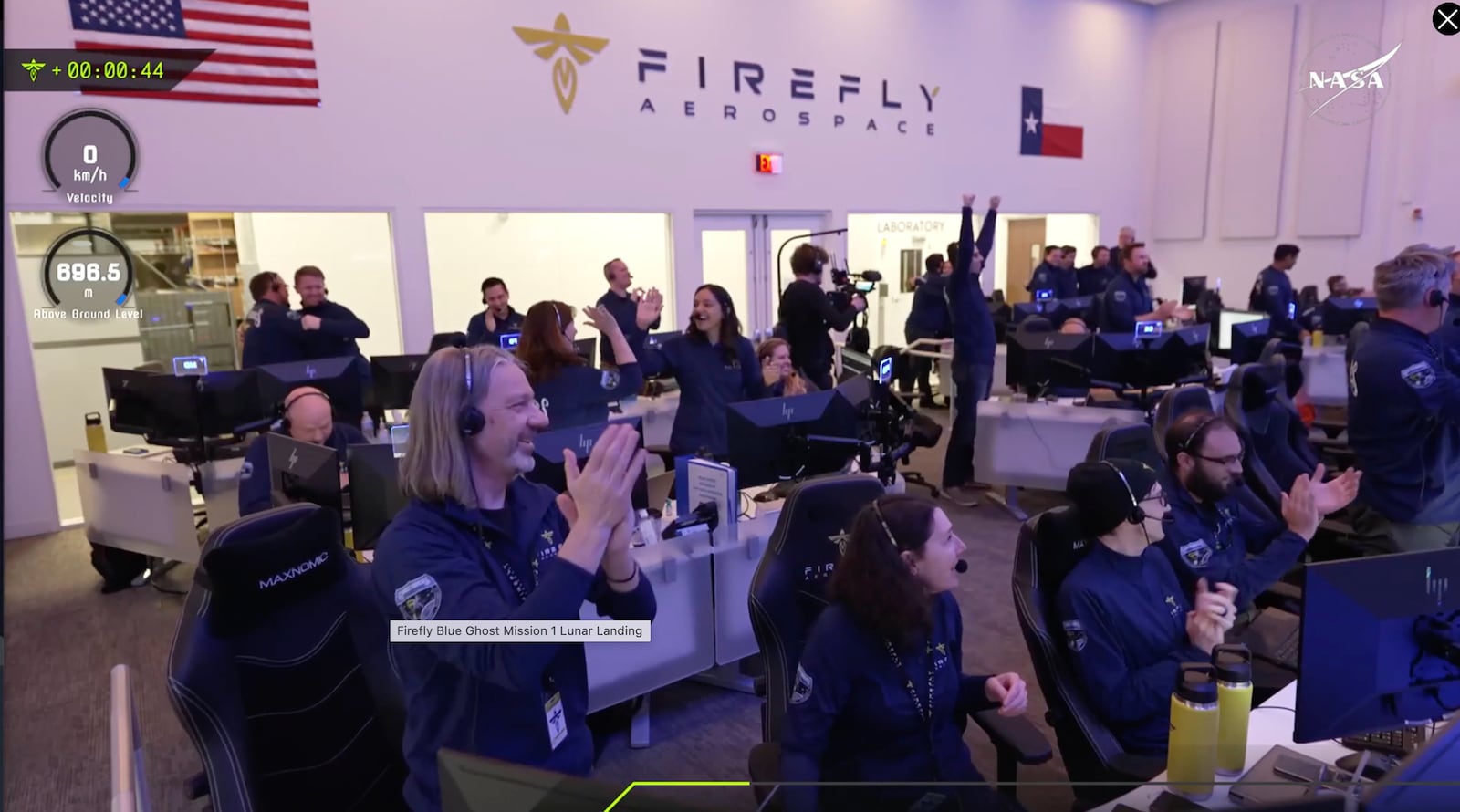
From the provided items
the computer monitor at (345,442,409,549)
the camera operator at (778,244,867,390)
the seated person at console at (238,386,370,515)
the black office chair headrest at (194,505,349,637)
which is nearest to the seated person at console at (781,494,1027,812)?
the black office chair headrest at (194,505,349,637)

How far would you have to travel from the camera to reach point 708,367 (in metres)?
4.30

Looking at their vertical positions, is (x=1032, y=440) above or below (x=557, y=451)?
below

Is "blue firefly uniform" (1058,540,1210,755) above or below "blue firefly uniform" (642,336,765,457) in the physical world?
below

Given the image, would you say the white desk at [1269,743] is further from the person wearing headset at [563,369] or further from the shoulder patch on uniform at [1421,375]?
the person wearing headset at [563,369]

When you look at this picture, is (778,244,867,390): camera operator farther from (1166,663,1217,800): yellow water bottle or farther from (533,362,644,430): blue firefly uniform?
(1166,663,1217,800): yellow water bottle

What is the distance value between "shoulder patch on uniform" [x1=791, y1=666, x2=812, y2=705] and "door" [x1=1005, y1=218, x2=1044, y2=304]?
1107 centimetres

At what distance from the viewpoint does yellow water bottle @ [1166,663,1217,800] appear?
4.91ft

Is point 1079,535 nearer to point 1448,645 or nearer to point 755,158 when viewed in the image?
point 1448,645

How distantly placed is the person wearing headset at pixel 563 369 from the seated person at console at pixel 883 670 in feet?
6.86

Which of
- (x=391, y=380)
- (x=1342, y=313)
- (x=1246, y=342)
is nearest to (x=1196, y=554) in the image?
(x=391, y=380)

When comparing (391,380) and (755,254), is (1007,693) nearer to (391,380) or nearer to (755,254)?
(391,380)

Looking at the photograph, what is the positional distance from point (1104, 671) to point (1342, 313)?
744cm

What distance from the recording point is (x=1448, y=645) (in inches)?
60.5

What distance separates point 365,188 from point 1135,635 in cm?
626
